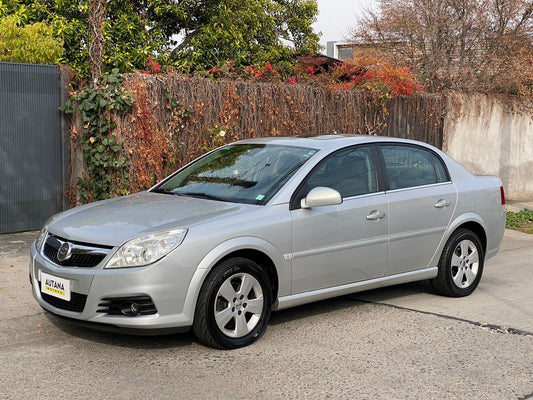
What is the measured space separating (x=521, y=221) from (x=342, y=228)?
310 inches

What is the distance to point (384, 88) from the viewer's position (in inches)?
519

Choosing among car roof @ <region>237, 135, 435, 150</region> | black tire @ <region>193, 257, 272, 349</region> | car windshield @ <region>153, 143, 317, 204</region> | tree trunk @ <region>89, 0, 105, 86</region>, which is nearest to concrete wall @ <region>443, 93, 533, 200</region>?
tree trunk @ <region>89, 0, 105, 86</region>

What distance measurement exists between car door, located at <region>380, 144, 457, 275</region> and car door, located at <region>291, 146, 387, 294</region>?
0.54ft

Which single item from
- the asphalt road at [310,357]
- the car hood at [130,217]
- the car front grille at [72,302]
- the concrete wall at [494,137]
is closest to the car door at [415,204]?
the asphalt road at [310,357]

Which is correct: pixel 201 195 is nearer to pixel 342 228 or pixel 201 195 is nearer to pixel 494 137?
pixel 342 228

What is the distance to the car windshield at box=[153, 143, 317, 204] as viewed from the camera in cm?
586

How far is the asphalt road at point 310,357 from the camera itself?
14.8 ft

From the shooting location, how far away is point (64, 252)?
5188 mm

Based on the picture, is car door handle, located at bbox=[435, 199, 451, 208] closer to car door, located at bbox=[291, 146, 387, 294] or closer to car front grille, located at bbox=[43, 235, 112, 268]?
car door, located at bbox=[291, 146, 387, 294]

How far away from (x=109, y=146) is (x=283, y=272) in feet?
15.4

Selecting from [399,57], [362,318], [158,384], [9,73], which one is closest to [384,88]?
[399,57]

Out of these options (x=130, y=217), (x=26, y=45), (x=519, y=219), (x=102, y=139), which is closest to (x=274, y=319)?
(x=130, y=217)

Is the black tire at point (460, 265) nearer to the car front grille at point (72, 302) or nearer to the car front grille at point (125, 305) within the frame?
the car front grille at point (125, 305)

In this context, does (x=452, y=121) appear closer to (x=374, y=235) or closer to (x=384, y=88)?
(x=384, y=88)
